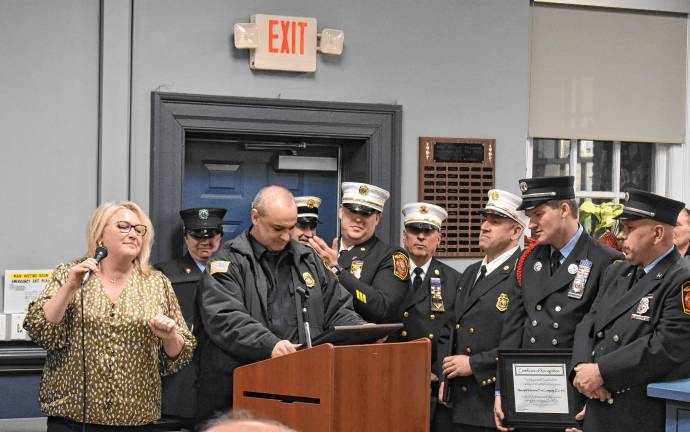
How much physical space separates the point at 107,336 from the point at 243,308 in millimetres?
534

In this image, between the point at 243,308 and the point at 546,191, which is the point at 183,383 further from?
the point at 546,191

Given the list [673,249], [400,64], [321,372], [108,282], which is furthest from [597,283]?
[400,64]

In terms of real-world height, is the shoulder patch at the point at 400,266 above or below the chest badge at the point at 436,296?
above

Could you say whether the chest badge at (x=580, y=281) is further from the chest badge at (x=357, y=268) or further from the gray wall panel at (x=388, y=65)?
the gray wall panel at (x=388, y=65)

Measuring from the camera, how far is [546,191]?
173 inches

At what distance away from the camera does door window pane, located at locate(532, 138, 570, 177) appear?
659cm

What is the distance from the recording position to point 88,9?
5566 millimetres

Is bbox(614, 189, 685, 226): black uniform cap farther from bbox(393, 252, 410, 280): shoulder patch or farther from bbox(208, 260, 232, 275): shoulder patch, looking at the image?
bbox(208, 260, 232, 275): shoulder patch

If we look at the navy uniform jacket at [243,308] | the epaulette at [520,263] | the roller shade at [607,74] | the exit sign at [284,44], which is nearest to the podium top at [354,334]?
the navy uniform jacket at [243,308]

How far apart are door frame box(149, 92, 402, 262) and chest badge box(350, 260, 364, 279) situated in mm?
1045

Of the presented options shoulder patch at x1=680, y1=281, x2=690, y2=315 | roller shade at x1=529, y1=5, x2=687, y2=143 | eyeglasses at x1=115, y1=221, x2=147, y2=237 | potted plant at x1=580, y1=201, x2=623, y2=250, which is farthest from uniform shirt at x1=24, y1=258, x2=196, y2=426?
roller shade at x1=529, y1=5, x2=687, y2=143

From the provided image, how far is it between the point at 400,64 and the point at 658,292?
2826mm

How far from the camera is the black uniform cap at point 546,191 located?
14.3 feet

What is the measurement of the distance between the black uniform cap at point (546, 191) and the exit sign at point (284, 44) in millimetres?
1910
